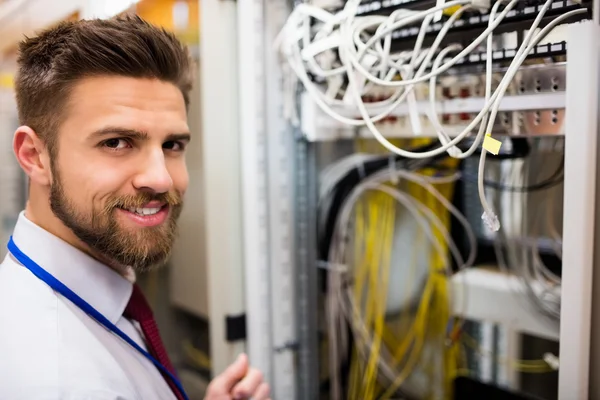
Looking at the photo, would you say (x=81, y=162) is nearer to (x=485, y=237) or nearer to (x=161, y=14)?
(x=161, y=14)

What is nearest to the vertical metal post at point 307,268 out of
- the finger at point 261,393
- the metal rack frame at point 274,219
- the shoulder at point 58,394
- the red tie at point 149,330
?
the metal rack frame at point 274,219

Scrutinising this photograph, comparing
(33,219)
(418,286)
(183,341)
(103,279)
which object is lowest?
(183,341)

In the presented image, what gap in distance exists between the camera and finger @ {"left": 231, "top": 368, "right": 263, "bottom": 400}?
104 centimetres

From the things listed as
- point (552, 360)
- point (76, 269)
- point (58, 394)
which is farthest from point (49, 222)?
point (552, 360)

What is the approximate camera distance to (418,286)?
5.08ft

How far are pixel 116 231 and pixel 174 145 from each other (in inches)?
8.4

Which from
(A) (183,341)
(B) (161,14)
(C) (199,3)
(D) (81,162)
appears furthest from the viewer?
(A) (183,341)

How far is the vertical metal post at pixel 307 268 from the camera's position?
133cm

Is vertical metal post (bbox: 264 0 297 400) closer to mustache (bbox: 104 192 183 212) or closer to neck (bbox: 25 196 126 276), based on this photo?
mustache (bbox: 104 192 183 212)

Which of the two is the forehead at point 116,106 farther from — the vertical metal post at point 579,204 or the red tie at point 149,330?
the vertical metal post at point 579,204

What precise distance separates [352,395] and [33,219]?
1010 millimetres

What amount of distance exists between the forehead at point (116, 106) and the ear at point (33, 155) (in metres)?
0.07

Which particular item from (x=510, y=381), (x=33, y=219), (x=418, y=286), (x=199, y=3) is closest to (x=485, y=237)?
(x=418, y=286)

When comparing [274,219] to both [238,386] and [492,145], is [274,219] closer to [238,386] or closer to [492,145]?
[238,386]
